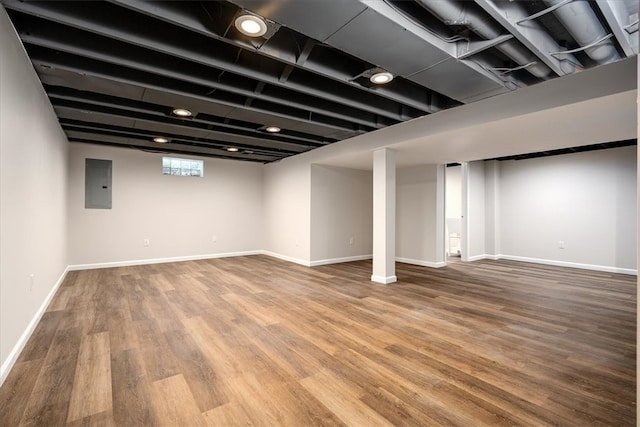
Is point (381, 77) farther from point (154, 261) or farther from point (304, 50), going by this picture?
point (154, 261)

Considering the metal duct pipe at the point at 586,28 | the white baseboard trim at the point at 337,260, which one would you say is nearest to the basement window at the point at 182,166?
the white baseboard trim at the point at 337,260

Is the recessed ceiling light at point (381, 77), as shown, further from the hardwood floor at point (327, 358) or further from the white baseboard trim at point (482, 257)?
the white baseboard trim at point (482, 257)

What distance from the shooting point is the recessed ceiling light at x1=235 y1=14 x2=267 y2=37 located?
183 cm

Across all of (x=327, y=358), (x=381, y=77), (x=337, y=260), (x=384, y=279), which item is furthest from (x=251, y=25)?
(x=337, y=260)

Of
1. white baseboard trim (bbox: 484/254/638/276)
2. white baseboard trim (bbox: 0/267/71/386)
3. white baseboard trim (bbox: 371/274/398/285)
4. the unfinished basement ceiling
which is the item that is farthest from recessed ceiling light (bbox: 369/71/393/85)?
white baseboard trim (bbox: 484/254/638/276)

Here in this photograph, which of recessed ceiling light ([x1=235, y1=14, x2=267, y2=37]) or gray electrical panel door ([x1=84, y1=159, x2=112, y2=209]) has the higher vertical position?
recessed ceiling light ([x1=235, y1=14, x2=267, y2=37])

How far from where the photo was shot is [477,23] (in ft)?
6.16

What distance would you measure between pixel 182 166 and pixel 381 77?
526cm

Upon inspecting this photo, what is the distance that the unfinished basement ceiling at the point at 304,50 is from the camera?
1.77 meters

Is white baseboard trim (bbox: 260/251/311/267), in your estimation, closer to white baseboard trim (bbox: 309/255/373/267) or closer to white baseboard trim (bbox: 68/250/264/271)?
white baseboard trim (bbox: 309/255/373/267)

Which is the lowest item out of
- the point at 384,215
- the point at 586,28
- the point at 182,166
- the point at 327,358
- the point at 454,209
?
the point at 327,358

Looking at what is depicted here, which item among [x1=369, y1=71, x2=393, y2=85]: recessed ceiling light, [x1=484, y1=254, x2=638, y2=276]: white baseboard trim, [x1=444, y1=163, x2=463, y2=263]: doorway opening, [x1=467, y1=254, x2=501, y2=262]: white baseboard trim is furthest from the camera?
[x1=444, y1=163, x2=463, y2=263]: doorway opening

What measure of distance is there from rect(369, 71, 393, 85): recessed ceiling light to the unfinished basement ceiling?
64mm

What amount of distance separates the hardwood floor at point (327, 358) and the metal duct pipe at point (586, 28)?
230cm
